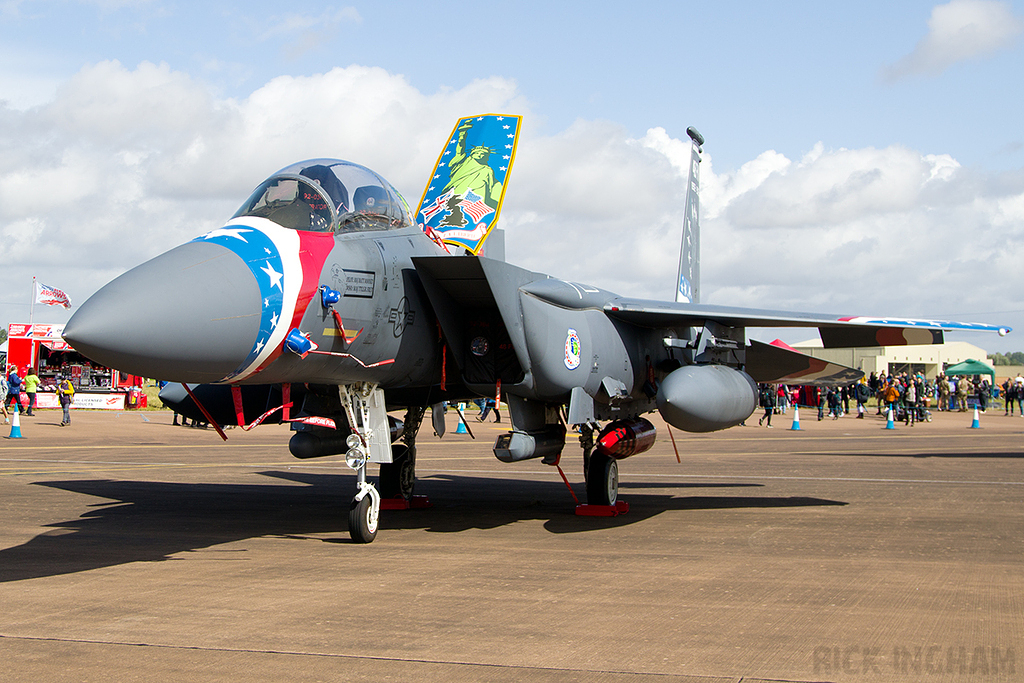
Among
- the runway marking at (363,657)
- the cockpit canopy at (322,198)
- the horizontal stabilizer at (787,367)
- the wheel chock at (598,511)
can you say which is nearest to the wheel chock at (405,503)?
the wheel chock at (598,511)

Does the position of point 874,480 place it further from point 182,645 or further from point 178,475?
point 182,645

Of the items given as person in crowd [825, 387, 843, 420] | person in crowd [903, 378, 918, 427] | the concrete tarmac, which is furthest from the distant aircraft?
person in crowd [825, 387, 843, 420]

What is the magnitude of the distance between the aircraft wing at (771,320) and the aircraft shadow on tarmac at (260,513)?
2110mm

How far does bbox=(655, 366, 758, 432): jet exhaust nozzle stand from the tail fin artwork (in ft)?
17.8

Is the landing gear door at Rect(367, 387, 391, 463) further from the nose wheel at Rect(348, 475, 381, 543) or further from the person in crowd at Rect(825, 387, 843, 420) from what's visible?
the person in crowd at Rect(825, 387, 843, 420)

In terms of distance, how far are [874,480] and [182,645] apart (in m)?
11.5

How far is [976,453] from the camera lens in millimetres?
19219

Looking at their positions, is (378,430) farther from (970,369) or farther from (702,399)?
(970,369)

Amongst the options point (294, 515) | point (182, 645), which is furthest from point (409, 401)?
point (182, 645)

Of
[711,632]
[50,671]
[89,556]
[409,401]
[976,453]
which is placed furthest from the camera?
[976,453]

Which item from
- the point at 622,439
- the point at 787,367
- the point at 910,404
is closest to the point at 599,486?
the point at 622,439

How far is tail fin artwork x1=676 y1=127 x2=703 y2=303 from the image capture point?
605 inches

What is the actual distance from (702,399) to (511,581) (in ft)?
11.6

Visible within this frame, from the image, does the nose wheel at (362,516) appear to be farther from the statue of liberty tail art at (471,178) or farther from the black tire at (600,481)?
the statue of liberty tail art at (471,178)
